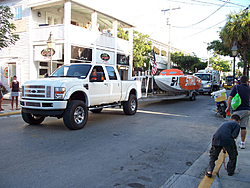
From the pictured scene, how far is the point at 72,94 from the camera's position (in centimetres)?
821

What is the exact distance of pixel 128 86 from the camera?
424 inches

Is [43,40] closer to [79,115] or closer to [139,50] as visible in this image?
[79,115]

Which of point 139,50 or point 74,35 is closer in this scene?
point 74,35

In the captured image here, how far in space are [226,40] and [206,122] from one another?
47.0 ft

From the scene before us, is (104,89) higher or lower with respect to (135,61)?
lower

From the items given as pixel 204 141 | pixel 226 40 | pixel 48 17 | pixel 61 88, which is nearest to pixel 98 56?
pixel 48 17

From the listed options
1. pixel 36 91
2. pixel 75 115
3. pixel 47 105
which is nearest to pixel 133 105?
pixel 75 115

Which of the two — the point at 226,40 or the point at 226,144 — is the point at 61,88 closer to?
the point at 226,144

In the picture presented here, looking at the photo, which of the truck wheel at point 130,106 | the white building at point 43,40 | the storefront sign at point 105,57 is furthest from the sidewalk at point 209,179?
the storefront sign at point 105,57

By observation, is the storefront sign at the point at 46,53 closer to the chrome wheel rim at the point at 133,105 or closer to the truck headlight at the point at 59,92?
the chrome wheel rim at the point at 133,105

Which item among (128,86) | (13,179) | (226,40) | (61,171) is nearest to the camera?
(13,179)

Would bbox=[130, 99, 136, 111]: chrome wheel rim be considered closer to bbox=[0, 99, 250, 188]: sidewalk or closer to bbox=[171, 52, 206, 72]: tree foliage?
bbox=[0, 99, 250, 188]: sidewalk

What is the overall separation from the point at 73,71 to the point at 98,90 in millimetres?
1153

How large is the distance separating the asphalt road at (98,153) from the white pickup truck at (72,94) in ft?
1.63
